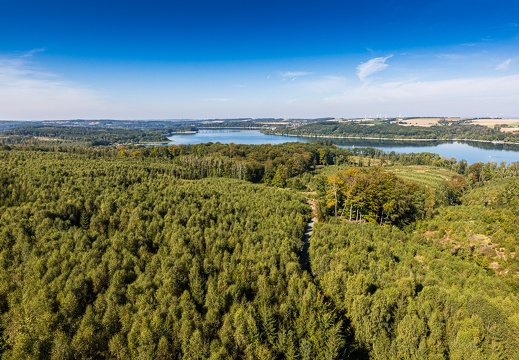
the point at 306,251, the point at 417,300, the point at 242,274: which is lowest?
the point at 306,251

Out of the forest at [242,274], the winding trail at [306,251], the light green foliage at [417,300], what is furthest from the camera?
the winding trail at [306,251]

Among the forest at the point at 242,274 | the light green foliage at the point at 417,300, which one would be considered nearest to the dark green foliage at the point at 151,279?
the forest at the point at 242,274

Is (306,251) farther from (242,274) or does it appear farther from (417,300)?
(417,300)

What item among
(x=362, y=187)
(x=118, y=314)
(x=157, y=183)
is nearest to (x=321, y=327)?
(x=118, y=314)

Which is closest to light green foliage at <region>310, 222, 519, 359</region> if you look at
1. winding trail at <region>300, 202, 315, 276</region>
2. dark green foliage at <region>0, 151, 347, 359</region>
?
winding trail at <region>300, 202, 315, 276</region>

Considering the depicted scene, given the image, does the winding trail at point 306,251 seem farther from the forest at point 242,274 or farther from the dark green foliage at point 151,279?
the dark green foliage at point 151,279

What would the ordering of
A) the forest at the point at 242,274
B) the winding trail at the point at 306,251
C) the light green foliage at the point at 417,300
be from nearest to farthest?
the light green foliage at the point at 417,300
the forest at the point at 242,274
the winding trail at the point at 306,251

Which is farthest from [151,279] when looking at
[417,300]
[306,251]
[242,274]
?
[417,300]

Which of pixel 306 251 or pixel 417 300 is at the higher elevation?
pixel 417 300

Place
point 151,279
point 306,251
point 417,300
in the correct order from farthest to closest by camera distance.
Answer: point 306,251 < point 151,279 < point 417,300
